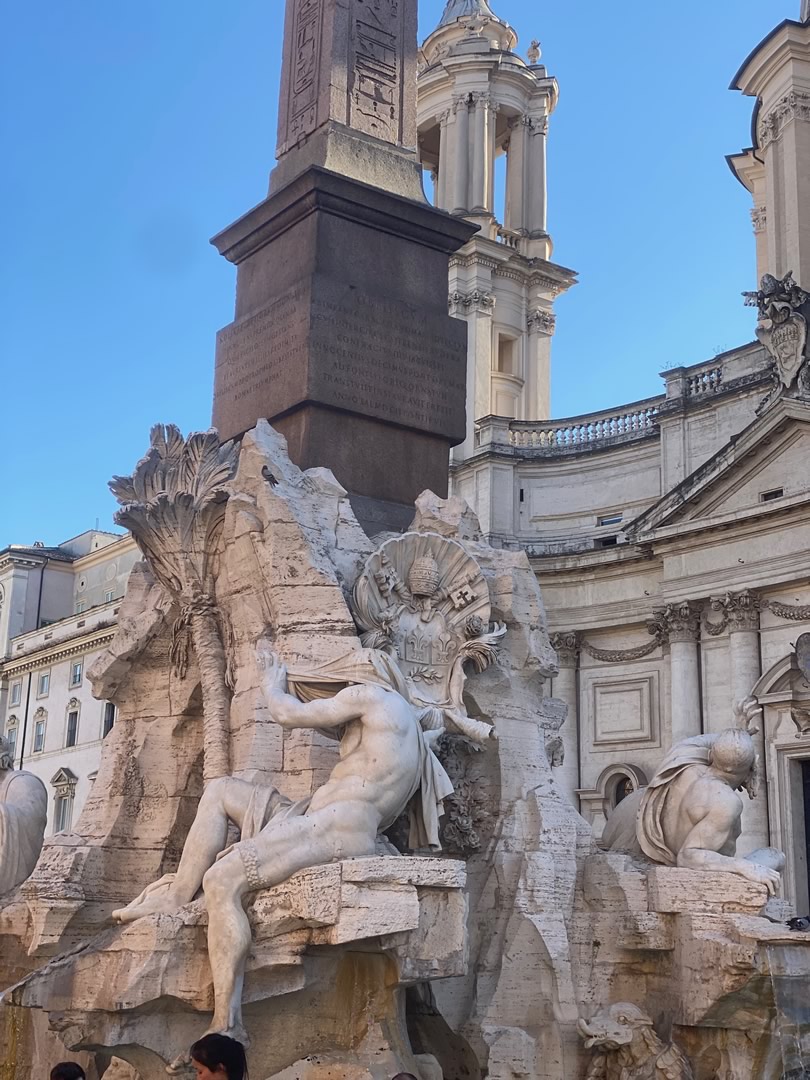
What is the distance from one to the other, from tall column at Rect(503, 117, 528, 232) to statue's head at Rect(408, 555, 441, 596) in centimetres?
2889

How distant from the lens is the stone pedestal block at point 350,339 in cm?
934

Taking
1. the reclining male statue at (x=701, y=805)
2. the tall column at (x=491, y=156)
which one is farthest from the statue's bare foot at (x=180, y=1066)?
the tall column at (x=491, y=156)

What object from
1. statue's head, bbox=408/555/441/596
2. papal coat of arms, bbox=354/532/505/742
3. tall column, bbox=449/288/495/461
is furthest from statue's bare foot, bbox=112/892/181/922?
tall column, bbox=449/288/495/461

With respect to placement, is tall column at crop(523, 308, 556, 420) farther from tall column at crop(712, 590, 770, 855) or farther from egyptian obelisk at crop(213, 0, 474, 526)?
egyptian obelisk at crop(213, 0, 474, 526)

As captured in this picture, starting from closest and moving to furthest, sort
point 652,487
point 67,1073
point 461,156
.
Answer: point 67,1073 < point 652,487 < point 461,156

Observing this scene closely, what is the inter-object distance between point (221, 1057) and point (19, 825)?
20.1 ft

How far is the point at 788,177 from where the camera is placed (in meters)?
28.8

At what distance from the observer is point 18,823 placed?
389 inches

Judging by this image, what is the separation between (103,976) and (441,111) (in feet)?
106

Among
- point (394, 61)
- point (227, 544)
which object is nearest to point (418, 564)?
point (227, 544)

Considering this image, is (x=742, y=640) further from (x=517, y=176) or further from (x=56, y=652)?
(x=56, y=652)

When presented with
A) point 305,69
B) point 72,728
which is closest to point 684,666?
point 305,69

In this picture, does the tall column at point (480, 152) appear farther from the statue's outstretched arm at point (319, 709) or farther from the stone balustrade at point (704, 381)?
the statue's outstretched arm at point (319, 709)

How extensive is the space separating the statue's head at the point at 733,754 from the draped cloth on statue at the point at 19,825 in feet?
15.8
